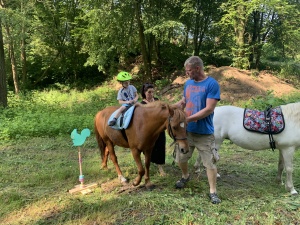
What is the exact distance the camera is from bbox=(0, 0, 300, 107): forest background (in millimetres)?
15031

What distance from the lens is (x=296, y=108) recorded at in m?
4.29

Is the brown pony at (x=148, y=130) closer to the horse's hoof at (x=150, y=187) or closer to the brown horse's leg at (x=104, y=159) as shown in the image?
the horse's hoof at (x=150, y=187)

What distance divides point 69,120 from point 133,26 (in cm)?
1110

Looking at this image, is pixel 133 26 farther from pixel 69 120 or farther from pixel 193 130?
pixel 193 130

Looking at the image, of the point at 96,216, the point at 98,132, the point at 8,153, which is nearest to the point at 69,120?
the point at 8,153

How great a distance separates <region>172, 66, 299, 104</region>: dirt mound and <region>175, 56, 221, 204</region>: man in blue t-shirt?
29.7 ft

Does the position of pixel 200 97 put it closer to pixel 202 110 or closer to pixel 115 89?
pixel 202 110

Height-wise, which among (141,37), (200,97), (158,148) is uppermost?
(141,37)

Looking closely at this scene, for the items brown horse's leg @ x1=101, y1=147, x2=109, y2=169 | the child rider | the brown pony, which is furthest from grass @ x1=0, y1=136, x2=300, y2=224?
the child rider

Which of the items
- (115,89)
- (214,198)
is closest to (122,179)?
(214,198)

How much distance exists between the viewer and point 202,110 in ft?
11.0

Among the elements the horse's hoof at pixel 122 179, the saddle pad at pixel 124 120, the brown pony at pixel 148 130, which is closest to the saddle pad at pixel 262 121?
the brown pony at pixel 148 130

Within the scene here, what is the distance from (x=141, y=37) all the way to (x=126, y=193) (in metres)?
14.2

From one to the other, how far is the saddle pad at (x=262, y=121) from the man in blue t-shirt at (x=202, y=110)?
1.15m
